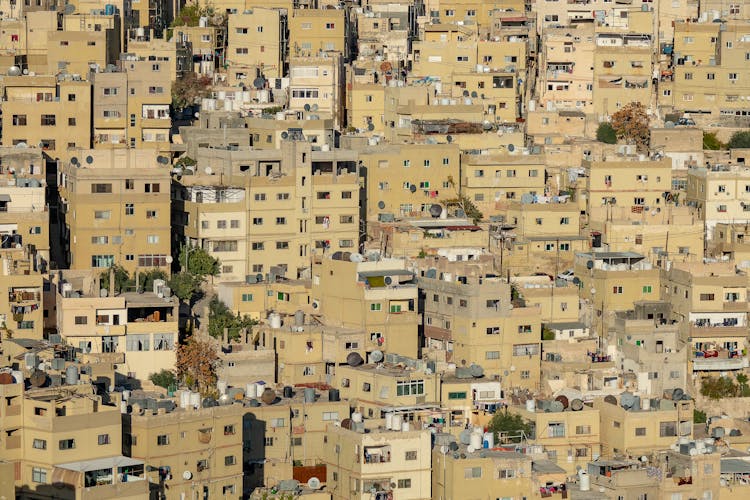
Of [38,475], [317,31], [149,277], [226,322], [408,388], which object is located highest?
[317,31]

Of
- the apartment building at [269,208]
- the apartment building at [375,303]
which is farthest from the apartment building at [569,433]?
the apartment building at [269,208]

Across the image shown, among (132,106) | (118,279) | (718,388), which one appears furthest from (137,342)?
(718,388)

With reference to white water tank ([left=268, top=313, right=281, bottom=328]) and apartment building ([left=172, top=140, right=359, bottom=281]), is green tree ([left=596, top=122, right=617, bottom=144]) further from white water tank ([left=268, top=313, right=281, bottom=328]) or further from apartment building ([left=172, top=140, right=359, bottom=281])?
white water tank ([left=268, top=313, right=281, bottom=328])

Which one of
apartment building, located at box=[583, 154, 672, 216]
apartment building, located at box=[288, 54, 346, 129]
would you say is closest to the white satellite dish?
apartment building, located at box=[583, 154, 672, 216]

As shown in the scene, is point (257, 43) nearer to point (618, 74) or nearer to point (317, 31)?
point (317, 31)

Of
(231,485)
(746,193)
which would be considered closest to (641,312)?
(746,193)
